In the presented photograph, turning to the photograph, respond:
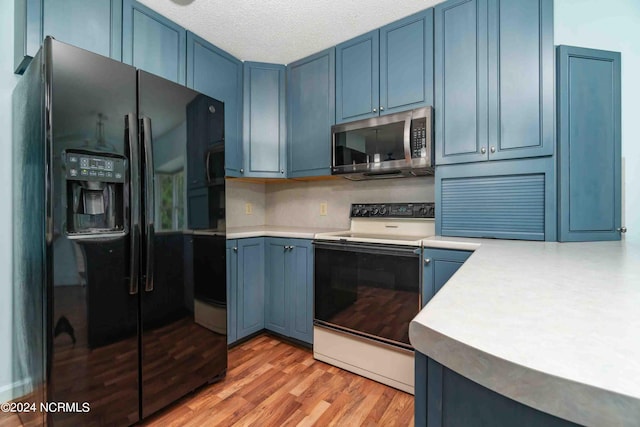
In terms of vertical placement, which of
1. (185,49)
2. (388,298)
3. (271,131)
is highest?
(185,49)

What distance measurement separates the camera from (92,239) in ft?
4.05

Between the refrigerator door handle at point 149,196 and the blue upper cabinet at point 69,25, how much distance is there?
64 cm

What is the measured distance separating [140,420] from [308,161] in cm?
197

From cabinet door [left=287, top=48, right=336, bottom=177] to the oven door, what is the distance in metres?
0.74

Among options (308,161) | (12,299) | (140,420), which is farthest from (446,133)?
(12,299)

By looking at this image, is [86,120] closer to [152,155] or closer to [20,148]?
[152,155]

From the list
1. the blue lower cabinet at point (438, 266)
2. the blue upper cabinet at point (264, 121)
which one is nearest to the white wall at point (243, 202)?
the blue upper cabinet at point (264, 121)

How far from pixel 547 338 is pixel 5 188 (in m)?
2.54

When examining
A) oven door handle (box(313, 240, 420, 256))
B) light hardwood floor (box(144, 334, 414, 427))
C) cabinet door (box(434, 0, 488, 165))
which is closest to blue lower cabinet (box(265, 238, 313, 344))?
oven door handle (box(313, 240, 420, 256))

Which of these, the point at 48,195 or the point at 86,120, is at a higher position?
the point at 86,120

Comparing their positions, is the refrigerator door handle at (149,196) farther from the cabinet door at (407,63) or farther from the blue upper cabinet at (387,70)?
the cabinet door at (407,63)

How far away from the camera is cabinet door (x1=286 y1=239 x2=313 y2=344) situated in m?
2.19

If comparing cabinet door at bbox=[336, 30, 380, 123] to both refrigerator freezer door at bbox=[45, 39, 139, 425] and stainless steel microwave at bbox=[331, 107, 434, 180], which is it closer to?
stainless steel microwave at bbox=[331, 107, 434, 180]

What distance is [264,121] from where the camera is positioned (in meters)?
2.55
